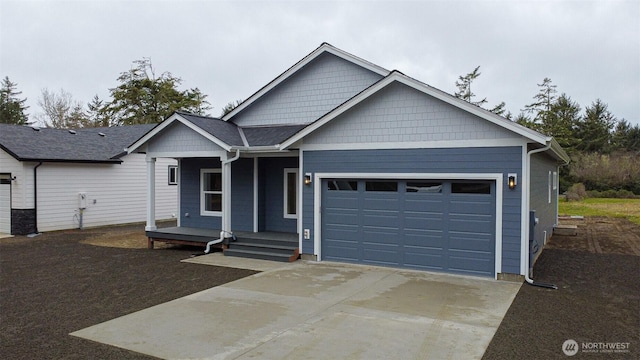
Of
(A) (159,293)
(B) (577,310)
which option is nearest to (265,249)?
(A) (159,293)

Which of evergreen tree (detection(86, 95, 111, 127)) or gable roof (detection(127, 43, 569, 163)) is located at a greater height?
evergreen tree (detection(86, 95, 111, 127))

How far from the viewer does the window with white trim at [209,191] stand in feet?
44.5

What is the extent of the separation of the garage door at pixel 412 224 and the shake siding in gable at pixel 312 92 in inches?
137

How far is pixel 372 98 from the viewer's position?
31.7 ft

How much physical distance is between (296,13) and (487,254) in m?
12.1

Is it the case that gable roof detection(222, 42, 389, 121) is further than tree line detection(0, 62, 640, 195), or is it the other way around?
tree line detection(0, 62, 640, 195)

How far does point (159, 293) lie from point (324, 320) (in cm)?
324

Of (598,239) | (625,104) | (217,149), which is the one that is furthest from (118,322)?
(625,104)

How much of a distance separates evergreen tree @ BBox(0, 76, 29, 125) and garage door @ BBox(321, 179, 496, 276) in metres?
43.0

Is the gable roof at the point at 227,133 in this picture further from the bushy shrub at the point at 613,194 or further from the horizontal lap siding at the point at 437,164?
the bushy shrub at the point at 613,194

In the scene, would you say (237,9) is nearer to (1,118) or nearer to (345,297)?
(345,297)

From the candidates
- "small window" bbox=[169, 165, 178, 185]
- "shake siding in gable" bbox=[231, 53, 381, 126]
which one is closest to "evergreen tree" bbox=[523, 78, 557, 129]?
"small window" bbox=[169, 165, 178, 185]

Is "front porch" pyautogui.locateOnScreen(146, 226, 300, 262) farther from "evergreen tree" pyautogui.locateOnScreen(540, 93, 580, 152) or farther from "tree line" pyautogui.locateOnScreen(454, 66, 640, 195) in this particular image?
"evergreen tree" pyautogui.locateOnScreen(540, 93, 580, 152)

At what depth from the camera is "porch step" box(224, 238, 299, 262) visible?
10555 millimetres
